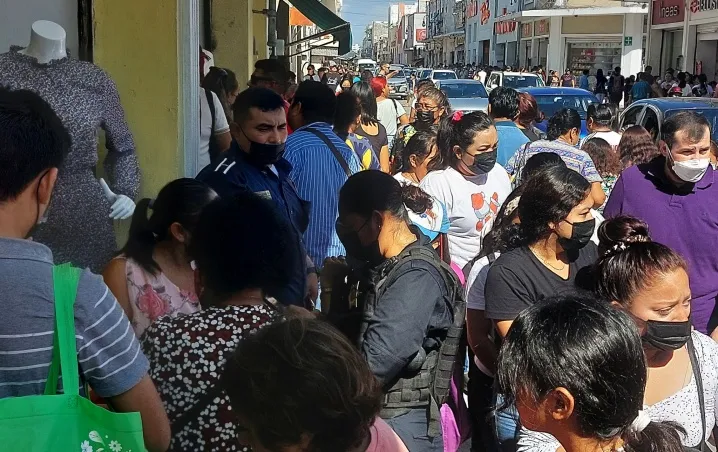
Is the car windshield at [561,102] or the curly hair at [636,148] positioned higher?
the car windshield at [561,102]

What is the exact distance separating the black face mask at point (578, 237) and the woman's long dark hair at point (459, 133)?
1667 millimetres

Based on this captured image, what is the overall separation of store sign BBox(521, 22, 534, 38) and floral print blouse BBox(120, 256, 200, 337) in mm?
45765

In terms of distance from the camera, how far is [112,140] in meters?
3.93

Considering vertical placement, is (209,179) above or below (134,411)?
above

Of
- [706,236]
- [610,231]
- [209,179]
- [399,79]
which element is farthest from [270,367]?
[399,79]

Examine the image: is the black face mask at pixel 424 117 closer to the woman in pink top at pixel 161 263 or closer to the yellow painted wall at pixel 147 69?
the yellow painted wall at pixel 147 69

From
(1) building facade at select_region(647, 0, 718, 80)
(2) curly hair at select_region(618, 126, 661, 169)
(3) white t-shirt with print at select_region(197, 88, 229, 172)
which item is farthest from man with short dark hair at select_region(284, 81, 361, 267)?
Answer: (1) building facade at select_region(647, 0, 718, 80)

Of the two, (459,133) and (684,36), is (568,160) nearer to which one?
(459,133)

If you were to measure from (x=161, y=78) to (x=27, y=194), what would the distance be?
326 centimetres

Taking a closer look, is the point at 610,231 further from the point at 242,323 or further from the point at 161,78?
the point at 161,78

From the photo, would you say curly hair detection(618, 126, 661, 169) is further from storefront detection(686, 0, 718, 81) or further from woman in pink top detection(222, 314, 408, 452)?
storefront detection(686, 0, 718, 81)

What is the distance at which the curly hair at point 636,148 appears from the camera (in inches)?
250

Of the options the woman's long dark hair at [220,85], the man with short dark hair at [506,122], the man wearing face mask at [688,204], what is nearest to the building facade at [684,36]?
the man with short dark hair at [506,122]

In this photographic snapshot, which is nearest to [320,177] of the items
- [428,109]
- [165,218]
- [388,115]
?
[165,218]
